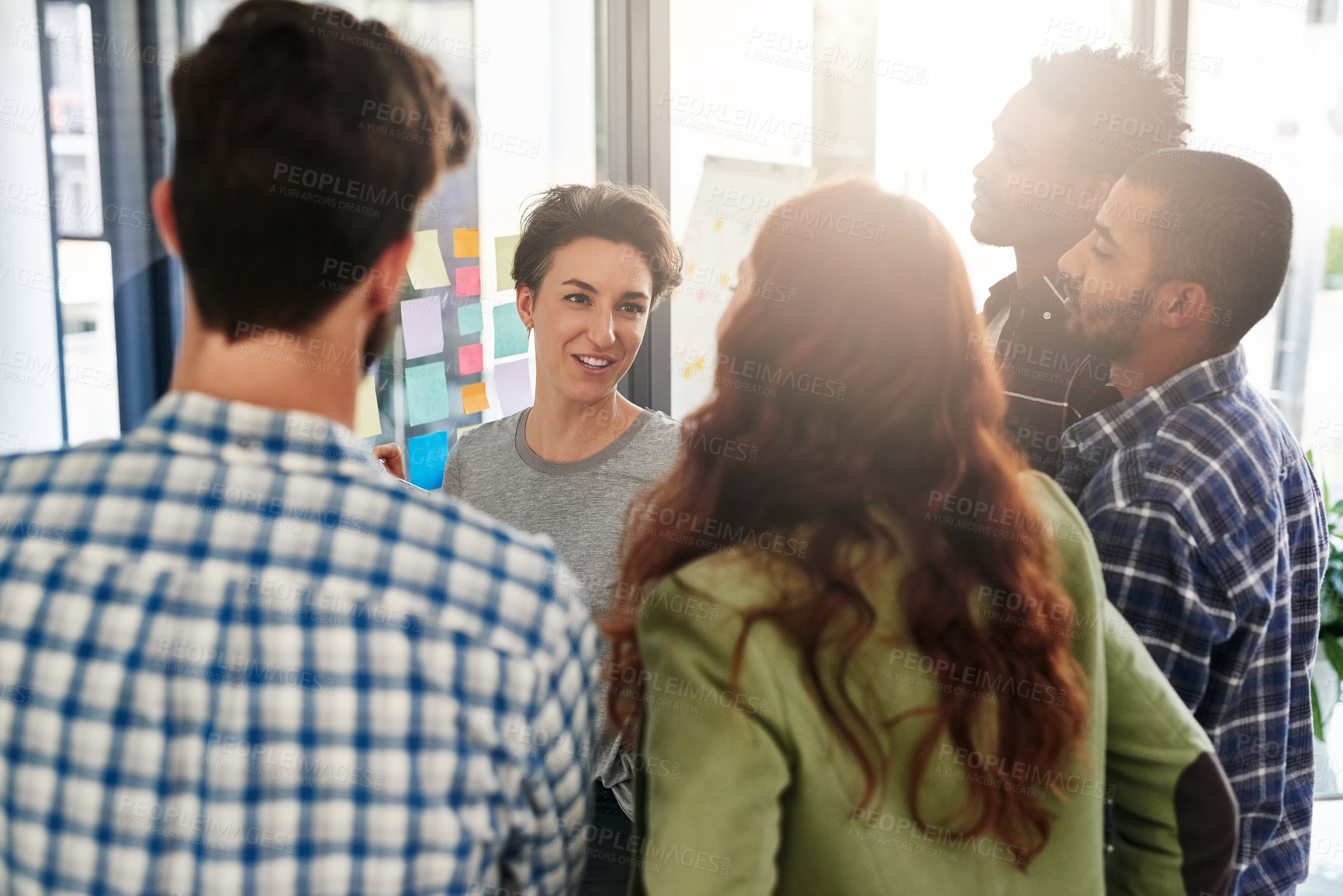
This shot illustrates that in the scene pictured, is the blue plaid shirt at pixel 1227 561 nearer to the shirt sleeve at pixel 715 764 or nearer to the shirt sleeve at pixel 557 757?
the shirt sleeve at pixel 715 764

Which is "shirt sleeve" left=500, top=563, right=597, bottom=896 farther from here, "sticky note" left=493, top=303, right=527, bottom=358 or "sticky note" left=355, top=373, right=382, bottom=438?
"sticky note" left=493, top=303, right=527, bottom=358

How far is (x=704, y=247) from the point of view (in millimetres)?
2855

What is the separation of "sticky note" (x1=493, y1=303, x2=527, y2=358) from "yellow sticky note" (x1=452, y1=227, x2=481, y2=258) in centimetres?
15

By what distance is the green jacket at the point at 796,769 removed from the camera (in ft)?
2.73

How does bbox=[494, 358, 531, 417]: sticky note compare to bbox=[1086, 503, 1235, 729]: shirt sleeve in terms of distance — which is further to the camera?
bbox=[494, 358, 531, 417]: sticky note

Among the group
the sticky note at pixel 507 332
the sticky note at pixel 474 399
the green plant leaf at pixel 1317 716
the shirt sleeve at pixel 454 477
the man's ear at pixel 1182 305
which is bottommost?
the green plant leaf at pixel 1317 716

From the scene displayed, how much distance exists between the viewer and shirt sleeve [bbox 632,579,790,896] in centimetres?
82

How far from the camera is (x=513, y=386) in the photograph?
2.68m

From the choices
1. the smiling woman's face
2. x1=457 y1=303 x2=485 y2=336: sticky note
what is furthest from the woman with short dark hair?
x1=457 y1=303 x2=485 y2=336: sticky note

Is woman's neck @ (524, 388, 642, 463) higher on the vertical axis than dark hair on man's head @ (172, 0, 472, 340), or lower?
lower

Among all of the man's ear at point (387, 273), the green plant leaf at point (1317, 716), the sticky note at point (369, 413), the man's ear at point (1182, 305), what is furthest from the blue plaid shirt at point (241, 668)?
the green plant leaf at point (1317, 716)

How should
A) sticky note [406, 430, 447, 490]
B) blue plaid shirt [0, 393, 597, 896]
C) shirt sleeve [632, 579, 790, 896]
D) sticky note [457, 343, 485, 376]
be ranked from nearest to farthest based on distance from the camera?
1. blue plaid shirt [0, 393, 597, 896]
2. shirt sleeve [632, 579, 790, 896]
3. sticky note [406, 430, 447, 490]
4. sticky note [457, 343, 485, 376]

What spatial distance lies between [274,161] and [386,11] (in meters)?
1.88

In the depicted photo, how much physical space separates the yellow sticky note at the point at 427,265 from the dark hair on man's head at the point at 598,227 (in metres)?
0.42
